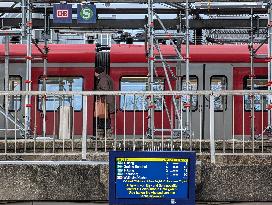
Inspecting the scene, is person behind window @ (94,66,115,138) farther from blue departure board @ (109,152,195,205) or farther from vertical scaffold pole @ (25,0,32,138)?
blue departure board @ (109,152,195,205)

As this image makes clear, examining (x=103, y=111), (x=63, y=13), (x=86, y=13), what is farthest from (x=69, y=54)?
(x=103, y=111)

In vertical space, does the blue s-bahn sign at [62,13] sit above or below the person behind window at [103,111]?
above

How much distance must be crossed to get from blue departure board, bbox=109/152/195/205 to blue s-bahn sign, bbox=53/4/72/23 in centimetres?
922

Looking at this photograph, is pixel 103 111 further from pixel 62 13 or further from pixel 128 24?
pixel 128 24

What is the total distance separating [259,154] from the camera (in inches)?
398

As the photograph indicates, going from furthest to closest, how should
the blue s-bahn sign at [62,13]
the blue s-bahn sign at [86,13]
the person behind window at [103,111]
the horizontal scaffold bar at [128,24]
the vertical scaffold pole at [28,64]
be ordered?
the horizontal scaffold bar at [128,24] → the blue s-bahn sign at [62,13] → the blue s-bahn sign at [86,13] → the vertical scaffold pole at [28,64] → the person behind window at [103,111]

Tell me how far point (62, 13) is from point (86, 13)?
73 cm

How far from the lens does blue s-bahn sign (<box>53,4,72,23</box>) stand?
17281mm

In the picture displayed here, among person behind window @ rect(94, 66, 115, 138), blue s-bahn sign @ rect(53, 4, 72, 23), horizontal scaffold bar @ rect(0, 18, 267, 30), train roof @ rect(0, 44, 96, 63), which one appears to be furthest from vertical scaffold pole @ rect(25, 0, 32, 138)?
train roof @ rect(0, 44, 96, 63)

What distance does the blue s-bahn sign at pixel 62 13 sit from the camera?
17.3 m

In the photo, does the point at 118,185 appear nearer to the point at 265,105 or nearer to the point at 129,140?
the point at 129,140

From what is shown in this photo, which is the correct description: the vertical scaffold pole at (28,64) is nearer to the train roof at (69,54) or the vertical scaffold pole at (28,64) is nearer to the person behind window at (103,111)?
the person behind window at (103,111)

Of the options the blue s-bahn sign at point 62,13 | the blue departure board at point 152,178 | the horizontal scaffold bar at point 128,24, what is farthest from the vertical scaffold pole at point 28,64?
the blue departure board at point 152,178

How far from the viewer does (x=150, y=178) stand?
29.2ft
